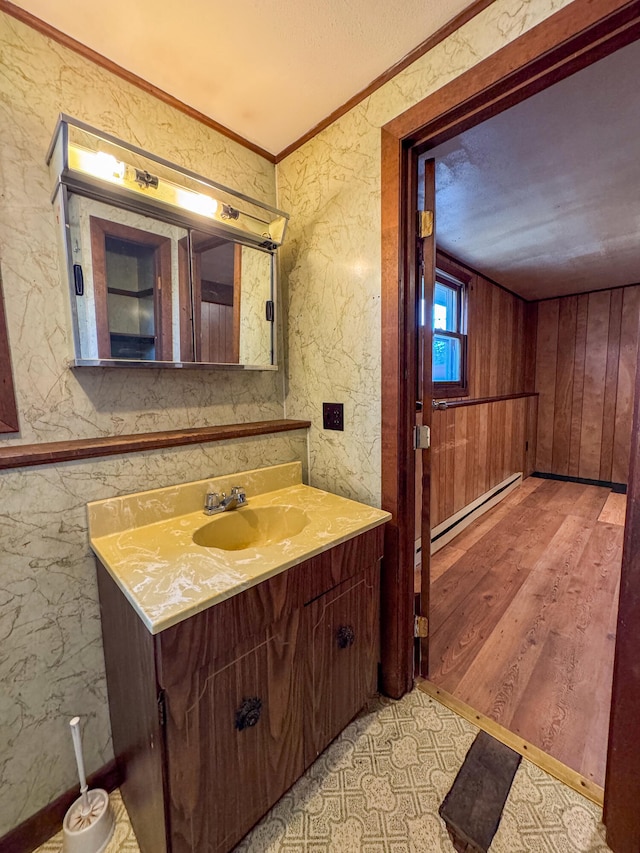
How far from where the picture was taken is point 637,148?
5.10 ft

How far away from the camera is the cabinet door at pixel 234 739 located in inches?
31.3

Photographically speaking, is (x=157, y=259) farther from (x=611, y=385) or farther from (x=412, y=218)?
(x=611, y=385)

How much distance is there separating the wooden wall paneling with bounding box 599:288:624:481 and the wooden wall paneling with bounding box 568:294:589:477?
0.77 feet

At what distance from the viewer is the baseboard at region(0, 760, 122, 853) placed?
976 mm

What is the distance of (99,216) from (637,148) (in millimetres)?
2166

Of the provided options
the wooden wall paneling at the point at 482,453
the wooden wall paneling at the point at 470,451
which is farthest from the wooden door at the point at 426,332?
the wooden wall paneling at the point at 482,453

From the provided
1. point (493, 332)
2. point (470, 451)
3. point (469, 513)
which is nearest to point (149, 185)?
point (470, 451)

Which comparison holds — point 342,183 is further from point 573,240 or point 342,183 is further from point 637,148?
point 573,240

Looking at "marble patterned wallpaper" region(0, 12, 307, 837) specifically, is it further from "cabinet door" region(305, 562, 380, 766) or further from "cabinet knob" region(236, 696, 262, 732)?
"cabinet door" region(305, 562, 380, 766)

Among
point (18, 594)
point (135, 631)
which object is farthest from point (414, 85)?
point (18, 594)

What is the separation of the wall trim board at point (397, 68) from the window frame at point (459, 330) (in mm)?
1569

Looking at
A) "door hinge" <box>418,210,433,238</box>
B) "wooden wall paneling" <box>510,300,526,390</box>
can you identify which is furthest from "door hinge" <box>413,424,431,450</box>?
"wooden wall paneling" <box>510,300,526,390</box>

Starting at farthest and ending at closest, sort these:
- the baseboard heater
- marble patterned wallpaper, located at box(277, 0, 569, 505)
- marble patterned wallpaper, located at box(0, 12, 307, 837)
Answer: the baseboard heater < marble patterned wallpaper, located at box(277, 0, 569, 505) < marble patterned wallpaper, located at box(0, 12, 307, 837)

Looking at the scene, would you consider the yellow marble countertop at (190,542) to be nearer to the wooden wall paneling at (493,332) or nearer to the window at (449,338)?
the window at (449,338)
